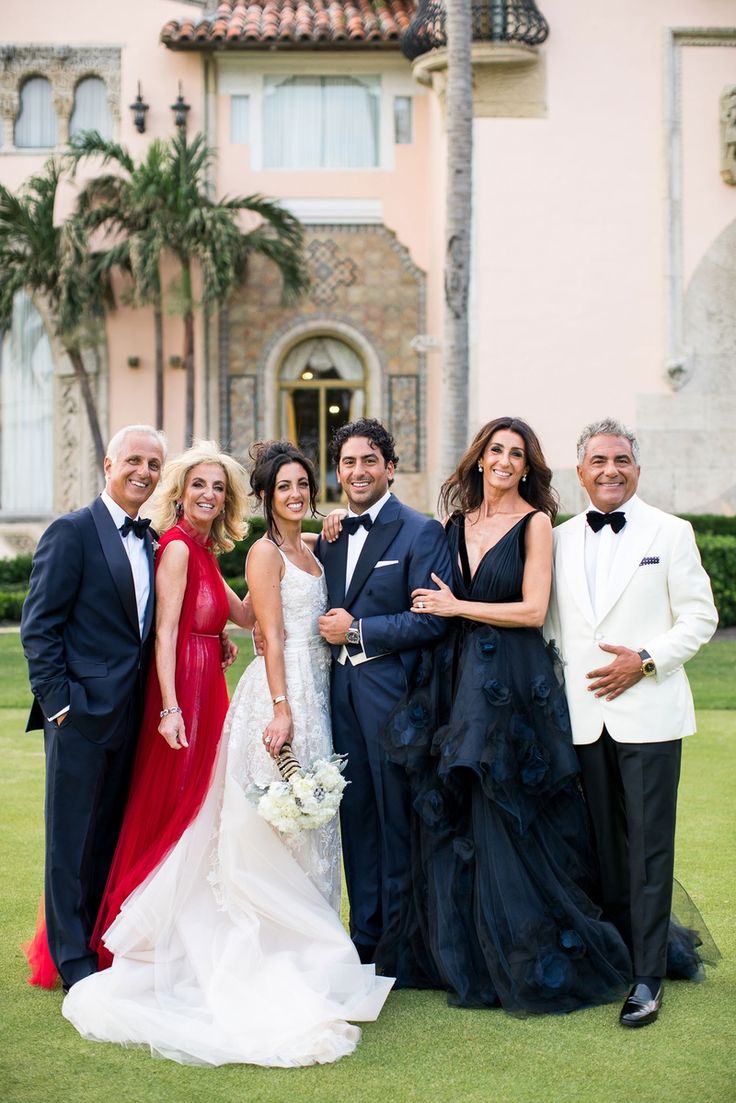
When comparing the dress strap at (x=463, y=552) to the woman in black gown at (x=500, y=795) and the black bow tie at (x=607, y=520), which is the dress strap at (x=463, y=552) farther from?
the black bow tie at (x=607, y=520)

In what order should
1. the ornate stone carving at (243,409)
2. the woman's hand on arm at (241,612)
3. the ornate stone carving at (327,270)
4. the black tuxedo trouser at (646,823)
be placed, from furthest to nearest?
the ornate stone carving at (243,409) → the ornate stone carving at (327,270) → the woman's hand on arm at (241,612) → the black tuxedo trouser at (646,823)

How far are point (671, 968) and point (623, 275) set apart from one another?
48.5ft

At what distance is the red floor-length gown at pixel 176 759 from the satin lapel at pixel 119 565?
190mm

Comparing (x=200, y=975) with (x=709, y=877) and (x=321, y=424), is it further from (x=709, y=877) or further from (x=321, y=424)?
(x=321, y=424)

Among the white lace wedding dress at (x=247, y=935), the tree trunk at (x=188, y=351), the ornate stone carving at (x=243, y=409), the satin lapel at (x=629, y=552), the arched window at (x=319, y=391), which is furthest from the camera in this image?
the arched window at (x=319, y=391)

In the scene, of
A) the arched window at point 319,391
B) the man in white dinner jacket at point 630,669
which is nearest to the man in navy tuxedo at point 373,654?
the man in white dinner jacket at point 630,669

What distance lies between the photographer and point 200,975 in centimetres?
450

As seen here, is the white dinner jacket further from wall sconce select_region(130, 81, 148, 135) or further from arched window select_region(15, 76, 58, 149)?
arched window select_region(15, 76, 58, 149)

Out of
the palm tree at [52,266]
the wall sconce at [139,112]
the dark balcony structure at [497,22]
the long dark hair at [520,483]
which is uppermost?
the dark balcony structure at [497,22]

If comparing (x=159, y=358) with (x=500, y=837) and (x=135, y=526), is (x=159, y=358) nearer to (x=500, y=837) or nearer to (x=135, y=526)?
(x=135, y=526)

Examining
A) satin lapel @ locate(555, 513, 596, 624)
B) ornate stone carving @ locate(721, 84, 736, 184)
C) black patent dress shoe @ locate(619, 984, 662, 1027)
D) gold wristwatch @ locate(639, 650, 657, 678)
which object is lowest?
black patent dress shoe @ locate(619, 984, 662, 1027)

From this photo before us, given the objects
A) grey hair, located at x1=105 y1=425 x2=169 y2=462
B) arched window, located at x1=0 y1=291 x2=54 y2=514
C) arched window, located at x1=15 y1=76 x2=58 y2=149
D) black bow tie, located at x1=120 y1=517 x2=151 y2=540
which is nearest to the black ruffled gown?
black bow tie, located at x1=120 y1=517 x2=151 y2=540

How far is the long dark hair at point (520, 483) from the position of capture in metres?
4.92

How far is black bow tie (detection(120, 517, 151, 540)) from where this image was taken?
493cm
